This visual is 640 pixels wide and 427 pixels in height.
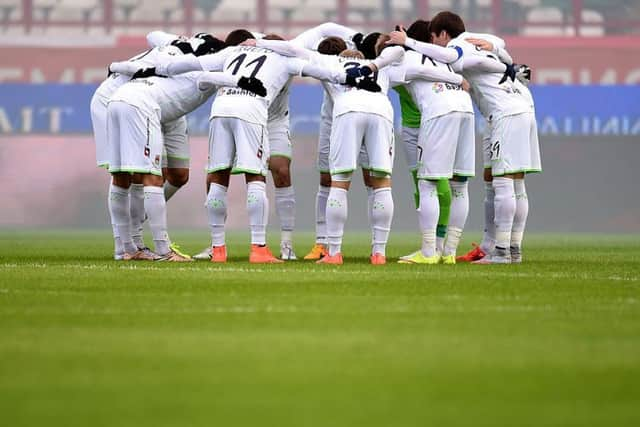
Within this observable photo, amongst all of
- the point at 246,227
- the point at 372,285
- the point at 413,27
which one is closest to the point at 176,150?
the point at 413,27

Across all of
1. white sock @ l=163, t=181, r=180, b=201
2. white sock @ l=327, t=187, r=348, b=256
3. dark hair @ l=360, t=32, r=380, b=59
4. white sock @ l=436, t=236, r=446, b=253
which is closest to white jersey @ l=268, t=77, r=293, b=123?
dark hair @ l=360, t=32, r=380, b=59

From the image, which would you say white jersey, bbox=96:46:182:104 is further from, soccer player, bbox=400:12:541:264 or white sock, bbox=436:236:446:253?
white sock, bbox=436:236:446:253

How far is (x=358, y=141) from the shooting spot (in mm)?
10117

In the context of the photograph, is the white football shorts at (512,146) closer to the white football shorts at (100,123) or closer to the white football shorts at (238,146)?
the white football shorts at (238,146)

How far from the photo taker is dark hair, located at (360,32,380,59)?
1066 centimetres

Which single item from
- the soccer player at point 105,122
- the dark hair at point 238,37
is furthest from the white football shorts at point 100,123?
the dark hair at point 238,37

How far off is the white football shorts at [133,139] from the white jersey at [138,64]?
1.69ft

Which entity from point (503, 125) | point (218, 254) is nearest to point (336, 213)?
point (218, 254)

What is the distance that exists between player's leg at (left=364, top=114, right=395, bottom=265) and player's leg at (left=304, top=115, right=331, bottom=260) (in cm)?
114

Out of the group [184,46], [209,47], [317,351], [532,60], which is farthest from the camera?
[532,60]

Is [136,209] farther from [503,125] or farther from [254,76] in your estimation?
[503,125]

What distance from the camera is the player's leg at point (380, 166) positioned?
1005 centimetres

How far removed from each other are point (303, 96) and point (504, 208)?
17457 millimetres

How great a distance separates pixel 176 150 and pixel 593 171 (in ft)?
52.9
